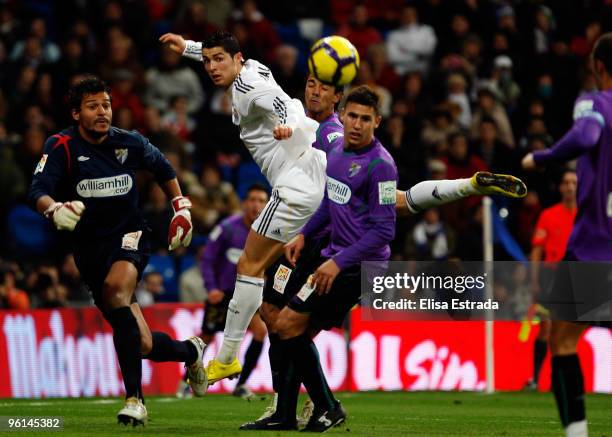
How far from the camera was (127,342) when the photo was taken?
9.59m

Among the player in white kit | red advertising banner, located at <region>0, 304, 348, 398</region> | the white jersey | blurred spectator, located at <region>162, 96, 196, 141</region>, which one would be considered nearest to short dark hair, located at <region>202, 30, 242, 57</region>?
the player in white kit

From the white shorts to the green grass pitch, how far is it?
149 cm

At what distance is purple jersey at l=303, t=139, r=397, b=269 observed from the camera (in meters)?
9.01

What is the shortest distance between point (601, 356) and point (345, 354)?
9.91 feet

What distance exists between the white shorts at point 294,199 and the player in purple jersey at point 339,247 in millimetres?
350

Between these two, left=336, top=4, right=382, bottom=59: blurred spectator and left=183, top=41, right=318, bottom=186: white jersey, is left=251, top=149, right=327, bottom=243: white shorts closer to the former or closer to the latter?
left=183, top=41, right=318, bottom=186: white jersey

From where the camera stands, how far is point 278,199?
9867 millimetres

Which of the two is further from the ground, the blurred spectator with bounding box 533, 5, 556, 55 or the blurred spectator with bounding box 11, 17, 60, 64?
the blurred spectator with bounding box 533, 5, 556, 55

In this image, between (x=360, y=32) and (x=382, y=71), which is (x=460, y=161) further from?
(x=360, y=32)

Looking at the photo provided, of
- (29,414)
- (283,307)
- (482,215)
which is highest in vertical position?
(482,215)

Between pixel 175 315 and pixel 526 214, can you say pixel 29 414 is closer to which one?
pixel 175 315

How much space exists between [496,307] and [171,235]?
18.3 feet

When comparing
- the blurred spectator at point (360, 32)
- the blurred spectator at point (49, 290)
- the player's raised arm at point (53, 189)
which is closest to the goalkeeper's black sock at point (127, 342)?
the player's raised arm at point (53, 189)

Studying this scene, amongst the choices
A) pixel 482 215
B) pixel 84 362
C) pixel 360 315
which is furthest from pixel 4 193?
pixel 482 215
